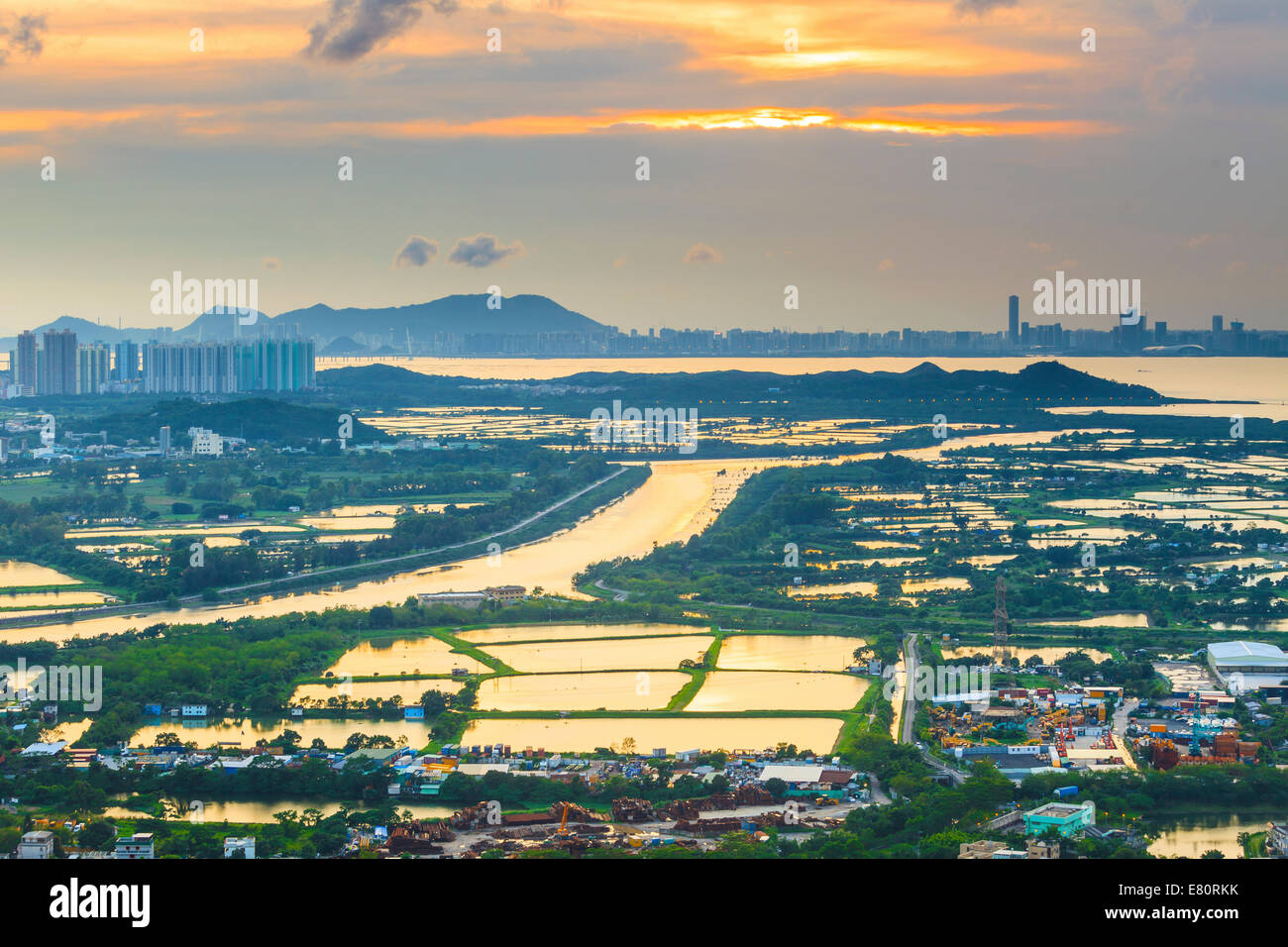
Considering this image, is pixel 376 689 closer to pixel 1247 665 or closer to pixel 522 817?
pixel 522 817

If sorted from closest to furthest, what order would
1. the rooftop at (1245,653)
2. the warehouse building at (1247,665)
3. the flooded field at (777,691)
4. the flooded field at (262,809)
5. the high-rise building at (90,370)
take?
1. the flooded field at (262,809)
2. the flooded field at (777,691)
3. the warehouse building at (1247,665)
4. the rooftop at (1245,653)
5. the high-rise building at (90,370)

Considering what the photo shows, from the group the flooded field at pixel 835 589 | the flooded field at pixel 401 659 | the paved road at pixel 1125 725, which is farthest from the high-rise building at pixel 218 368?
the paved road at pixel 1125 725

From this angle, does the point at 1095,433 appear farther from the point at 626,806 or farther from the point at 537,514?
the point at 626,806

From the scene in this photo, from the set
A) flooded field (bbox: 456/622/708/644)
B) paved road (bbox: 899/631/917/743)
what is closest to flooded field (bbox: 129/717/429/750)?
flooded field (bbox: 456/622/708/644)

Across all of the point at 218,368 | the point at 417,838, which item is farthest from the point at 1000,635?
the point at 218,368

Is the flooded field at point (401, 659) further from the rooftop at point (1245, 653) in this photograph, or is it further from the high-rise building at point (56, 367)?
the high-rise building at point (56, 367)

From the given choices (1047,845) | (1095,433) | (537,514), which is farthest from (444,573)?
A: (1095,433)
